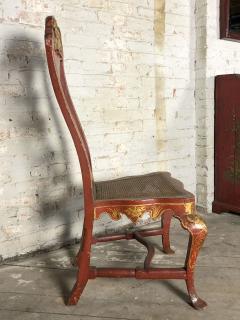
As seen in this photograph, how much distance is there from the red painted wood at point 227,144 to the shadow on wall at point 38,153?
1281 millimetres

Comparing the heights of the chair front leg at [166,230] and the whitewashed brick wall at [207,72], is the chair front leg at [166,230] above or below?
below

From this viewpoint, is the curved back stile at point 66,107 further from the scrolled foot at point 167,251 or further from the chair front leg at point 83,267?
the scrolled foot at point 167,251

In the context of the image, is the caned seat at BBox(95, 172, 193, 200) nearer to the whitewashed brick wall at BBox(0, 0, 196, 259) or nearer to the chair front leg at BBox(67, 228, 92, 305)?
the chair front leg at BBox(67, 228, 92, 305)

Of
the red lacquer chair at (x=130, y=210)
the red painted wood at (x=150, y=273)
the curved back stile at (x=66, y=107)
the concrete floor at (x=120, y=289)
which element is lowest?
the concrete floor at (x=120, y=289)

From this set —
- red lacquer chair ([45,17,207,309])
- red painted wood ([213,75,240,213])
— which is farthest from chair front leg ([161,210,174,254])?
red painted wood ([213,75,240,213])

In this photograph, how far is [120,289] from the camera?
6.14ft

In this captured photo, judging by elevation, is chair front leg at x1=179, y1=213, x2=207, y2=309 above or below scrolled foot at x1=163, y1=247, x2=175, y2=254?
above

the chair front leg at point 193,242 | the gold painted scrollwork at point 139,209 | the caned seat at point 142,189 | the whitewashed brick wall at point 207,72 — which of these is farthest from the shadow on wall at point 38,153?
the whitewashed brick wall at point 207,72

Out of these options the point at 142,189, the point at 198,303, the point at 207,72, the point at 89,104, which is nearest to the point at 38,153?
the point at 89,104

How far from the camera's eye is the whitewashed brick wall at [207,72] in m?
2.95

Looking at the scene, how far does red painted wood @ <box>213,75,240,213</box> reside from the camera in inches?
115

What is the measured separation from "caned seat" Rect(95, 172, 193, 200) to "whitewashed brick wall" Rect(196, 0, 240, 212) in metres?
1.16

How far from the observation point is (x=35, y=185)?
2.33 metres

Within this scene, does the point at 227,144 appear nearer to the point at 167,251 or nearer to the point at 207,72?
the point at 207,72
